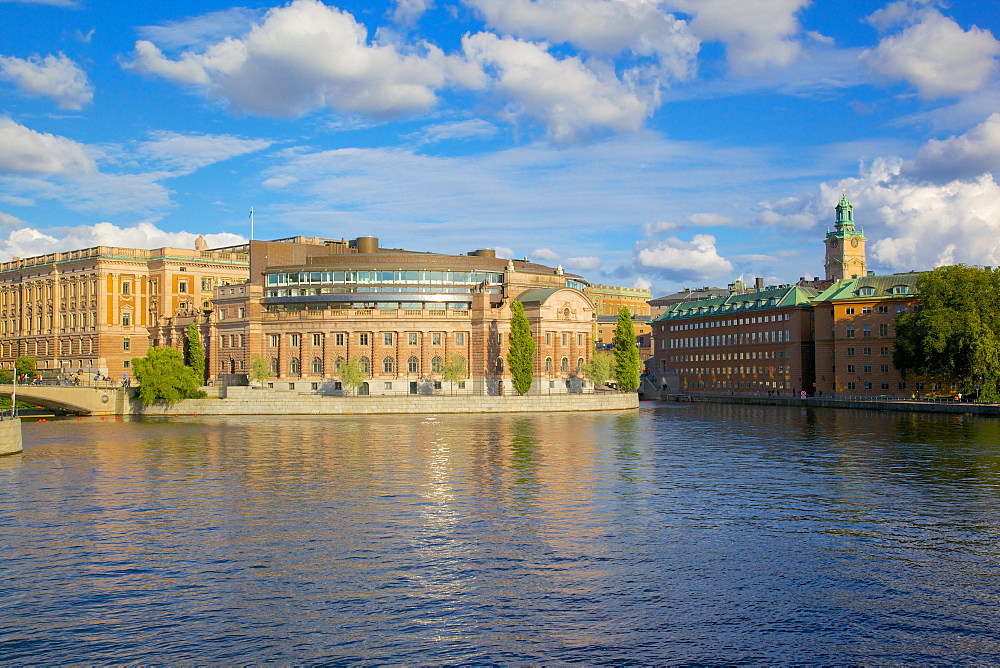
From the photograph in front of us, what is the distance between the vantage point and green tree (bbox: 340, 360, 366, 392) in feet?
450

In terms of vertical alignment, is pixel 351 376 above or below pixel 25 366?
below

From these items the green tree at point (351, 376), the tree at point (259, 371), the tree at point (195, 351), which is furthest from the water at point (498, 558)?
the tree at point (195, 351)

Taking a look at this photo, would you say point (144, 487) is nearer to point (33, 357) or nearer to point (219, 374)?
point (219, 374)

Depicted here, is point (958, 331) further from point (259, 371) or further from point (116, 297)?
point (116, 297)

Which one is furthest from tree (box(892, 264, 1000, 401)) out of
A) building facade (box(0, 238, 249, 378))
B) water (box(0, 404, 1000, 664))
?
building facade (box(0, 238, 249, 378))

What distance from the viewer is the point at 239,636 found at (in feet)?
Result: 96.8

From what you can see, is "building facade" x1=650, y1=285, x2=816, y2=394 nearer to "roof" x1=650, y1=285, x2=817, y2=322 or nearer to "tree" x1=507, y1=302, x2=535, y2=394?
"roof" x1=650, y1=285, x2=817, y2=322

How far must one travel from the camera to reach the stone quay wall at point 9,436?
70188mm

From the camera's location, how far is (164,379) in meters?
121

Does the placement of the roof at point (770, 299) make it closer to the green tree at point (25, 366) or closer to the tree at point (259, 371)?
the tree at point (259, 371)

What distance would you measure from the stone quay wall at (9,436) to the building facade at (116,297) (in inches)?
3939

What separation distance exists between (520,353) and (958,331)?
179 feet

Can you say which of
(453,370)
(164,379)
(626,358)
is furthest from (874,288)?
(164,379)

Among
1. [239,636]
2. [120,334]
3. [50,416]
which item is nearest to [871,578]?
[239,636]
